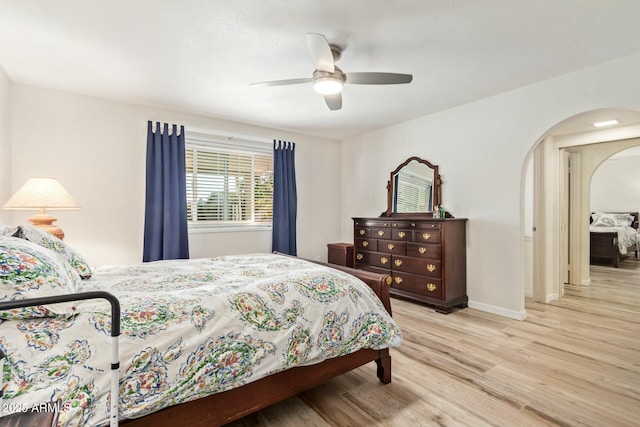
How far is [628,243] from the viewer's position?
21.5 feet

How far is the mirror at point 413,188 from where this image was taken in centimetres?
407

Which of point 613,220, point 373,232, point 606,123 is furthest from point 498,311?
point 613,220

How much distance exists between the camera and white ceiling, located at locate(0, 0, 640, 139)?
197 centimetres

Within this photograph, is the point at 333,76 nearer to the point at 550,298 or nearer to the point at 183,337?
the point at 183,337

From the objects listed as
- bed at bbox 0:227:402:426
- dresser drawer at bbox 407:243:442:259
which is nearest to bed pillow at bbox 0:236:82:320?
bed at bbox 0:227:402:426

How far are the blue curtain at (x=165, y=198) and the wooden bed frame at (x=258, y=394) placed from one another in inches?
106

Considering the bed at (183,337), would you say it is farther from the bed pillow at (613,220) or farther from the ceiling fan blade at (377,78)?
the bed pillow at (613,220)

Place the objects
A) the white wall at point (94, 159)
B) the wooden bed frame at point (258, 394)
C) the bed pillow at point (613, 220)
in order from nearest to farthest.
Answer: the wooden bed frame at point (258, 394) < the white wall at point (94, 159) < the bed pillow at point (613, 220)

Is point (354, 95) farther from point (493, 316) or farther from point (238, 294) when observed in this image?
point (493, 316)

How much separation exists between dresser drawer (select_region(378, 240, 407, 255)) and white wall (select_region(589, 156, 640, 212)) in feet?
21.6

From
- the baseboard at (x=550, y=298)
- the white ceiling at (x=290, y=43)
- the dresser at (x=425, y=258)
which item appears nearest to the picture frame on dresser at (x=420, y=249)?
the dresser at (x=425, y=258)

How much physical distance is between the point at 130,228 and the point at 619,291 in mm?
6657

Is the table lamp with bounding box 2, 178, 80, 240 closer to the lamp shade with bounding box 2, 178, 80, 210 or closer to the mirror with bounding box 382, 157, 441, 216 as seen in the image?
the lamp shade with bounding box 2, 178, 80, 210

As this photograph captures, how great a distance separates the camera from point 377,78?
7.59ft
